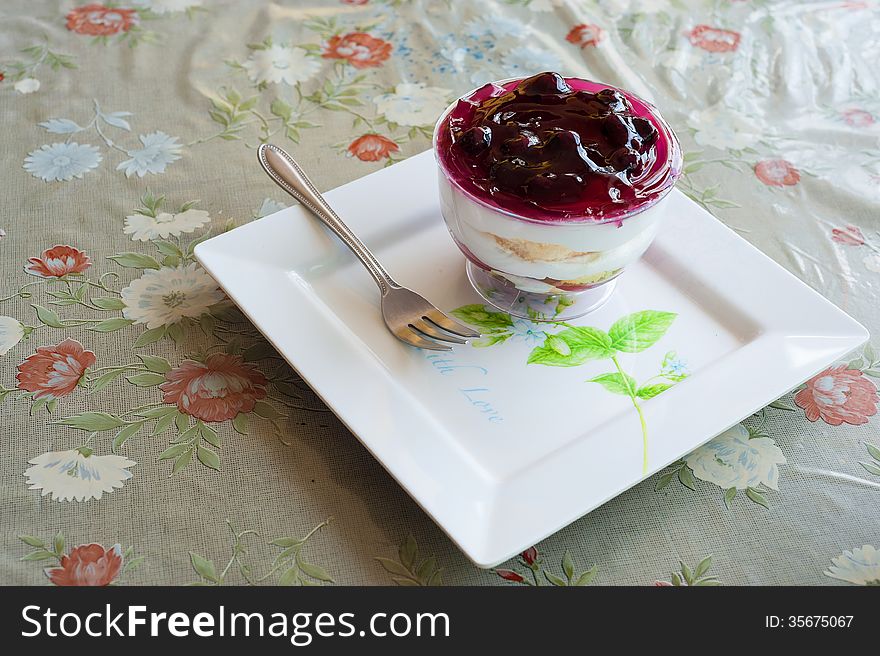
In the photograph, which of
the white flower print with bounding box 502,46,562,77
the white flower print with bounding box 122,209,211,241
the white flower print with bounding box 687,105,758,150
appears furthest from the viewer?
the white flower print with bounding box 502,46,562,77

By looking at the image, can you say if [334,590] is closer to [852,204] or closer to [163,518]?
[163,518]

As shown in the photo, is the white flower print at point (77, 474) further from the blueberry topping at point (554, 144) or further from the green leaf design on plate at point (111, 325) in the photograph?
the blueberry topping at point (554, 144)

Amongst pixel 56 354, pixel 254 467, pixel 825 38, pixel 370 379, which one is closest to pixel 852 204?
pixel 825 38

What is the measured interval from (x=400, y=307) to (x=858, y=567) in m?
0.41

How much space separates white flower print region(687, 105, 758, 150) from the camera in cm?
103

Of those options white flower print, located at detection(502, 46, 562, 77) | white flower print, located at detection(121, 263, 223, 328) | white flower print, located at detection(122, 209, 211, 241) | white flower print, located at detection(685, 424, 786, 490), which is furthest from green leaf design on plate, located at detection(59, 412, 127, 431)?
white flower print, located at detection(502, 46, 562, 77)

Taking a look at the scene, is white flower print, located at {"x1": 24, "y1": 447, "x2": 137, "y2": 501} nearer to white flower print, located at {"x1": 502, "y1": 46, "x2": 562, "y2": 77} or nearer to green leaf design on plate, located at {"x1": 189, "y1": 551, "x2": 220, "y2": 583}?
green leaf design on plate, located at {"x1": 189, "y1": 551, "x2": 220, "y2": 583}

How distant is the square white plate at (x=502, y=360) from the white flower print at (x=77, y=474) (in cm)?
16

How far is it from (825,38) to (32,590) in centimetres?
113

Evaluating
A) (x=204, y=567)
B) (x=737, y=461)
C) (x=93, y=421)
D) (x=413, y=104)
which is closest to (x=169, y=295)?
(x=93, y=421)

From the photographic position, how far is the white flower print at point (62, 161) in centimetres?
94

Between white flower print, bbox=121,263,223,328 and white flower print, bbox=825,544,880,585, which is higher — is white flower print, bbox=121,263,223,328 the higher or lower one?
the higher one

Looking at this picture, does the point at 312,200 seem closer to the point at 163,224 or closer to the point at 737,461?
the point at 163,224

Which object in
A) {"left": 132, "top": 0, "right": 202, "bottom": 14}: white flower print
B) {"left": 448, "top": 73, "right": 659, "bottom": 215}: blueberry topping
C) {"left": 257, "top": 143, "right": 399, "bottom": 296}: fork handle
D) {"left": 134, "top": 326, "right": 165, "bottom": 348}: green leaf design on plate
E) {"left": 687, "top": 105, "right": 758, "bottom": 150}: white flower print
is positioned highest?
{"left": 448, "top": 73, "right": 659, "bottom": 215}: blueberry topping
